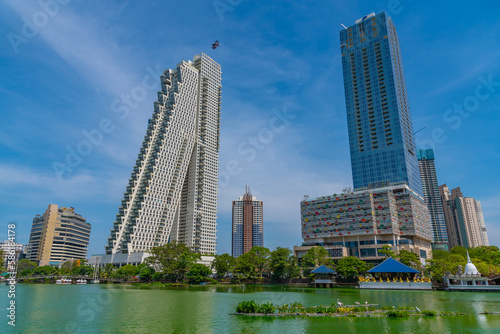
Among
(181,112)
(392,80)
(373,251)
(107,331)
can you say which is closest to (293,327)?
(107,331)

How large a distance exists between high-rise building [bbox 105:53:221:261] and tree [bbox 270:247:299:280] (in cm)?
6570

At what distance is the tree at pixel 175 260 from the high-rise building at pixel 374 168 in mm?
49010

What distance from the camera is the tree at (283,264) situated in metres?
111

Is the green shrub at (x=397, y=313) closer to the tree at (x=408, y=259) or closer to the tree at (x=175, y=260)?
the tree at (x=408, y=259)

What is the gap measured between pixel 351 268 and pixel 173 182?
106168 millimetres

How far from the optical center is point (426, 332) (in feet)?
96.0

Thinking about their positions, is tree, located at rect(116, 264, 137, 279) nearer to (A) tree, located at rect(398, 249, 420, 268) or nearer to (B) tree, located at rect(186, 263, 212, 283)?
(B) tree, located at rect(186, 263, 212, 283)

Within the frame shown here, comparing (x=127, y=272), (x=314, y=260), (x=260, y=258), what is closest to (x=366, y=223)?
(x=314, y=260)

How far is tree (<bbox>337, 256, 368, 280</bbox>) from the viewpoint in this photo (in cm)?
10244

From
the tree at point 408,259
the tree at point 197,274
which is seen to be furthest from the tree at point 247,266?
the tree at point 408,259

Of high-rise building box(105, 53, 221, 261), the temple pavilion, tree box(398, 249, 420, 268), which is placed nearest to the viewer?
the temple pavilion

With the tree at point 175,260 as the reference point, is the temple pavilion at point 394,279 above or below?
below

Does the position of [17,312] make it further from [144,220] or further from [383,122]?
[383,122]

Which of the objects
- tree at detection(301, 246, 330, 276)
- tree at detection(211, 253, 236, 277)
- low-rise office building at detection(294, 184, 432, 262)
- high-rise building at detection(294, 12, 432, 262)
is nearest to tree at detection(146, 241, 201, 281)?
tree at detection(211, 253, 236, 277)
